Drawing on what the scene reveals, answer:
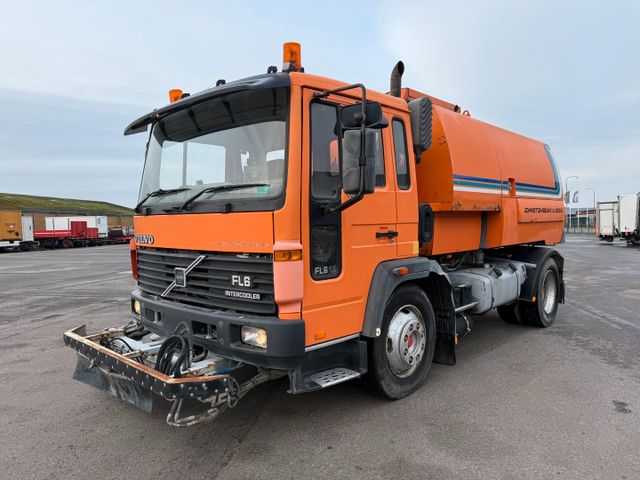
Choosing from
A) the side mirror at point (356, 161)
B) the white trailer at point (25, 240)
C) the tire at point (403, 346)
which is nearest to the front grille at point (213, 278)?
the side mirror at point (356, 161)

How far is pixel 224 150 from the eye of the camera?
3.61 meters

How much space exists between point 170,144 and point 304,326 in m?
2.10

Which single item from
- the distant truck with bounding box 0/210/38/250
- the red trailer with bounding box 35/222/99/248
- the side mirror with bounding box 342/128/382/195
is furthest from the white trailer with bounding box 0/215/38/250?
the side mirror with bounding box 342/128/382/195

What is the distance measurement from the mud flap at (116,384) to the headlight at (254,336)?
0.82 m

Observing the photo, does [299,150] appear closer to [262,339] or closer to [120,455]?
[262,339]

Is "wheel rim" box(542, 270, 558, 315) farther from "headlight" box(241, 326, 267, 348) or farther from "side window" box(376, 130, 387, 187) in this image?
"headlight" box(241, 326, 267, 348)

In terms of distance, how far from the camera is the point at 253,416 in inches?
151

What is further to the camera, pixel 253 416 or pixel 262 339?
pixel 253 416

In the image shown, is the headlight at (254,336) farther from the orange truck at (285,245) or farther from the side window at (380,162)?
the side window at (380,162)

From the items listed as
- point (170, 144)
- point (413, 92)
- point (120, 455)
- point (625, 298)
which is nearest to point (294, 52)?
point (170, 144)

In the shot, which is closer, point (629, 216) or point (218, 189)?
point (218, 189)

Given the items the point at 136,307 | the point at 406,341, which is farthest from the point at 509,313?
the point at 136,307

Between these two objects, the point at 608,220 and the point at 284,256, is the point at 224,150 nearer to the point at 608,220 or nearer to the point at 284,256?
the point at 284,256

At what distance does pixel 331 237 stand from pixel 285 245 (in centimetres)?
51
